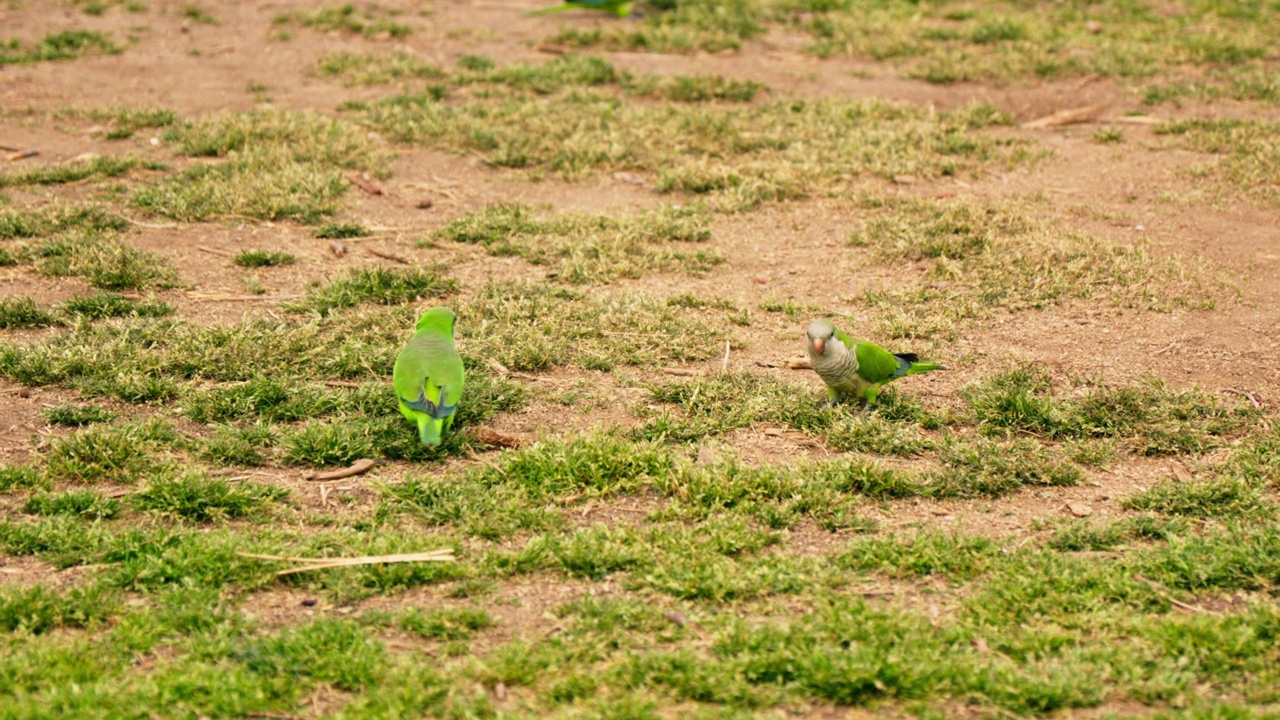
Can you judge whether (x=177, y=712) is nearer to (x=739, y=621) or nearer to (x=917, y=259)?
(x=739, y=621)

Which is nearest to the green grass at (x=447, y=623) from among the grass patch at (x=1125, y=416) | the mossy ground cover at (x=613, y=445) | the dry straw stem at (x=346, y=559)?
the mossy ground cover at (x=613, y=445)

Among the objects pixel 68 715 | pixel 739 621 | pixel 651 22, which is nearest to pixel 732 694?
pixel 739 621

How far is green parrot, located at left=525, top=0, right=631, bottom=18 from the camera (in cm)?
1184

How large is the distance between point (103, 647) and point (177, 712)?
461mm

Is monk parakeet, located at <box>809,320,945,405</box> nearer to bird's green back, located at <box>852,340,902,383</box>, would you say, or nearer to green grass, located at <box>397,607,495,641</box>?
bird's green back, located at <box>852,340,902,383</box>

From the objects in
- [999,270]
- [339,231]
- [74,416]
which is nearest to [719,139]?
[999,270]

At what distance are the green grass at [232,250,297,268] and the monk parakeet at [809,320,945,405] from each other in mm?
A: 3427

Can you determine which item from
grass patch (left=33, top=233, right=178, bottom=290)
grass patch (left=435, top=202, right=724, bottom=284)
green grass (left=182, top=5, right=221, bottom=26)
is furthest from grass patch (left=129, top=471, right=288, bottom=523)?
green grass (left=182, top=5, right=221, bottom=26)

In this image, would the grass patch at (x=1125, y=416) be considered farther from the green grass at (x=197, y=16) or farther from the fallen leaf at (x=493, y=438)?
the green grass at (x=197, y=16)

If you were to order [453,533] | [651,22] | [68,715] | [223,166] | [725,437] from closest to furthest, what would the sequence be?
[68,715], [453,533], [725,437], [223,166], [651,22]

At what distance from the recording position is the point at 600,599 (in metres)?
4.09

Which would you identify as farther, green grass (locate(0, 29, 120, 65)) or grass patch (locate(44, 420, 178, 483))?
green grass (locate(0, 29, 120, 65))

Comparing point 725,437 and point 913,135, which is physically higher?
point 913,135

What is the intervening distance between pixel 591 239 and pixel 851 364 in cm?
253
